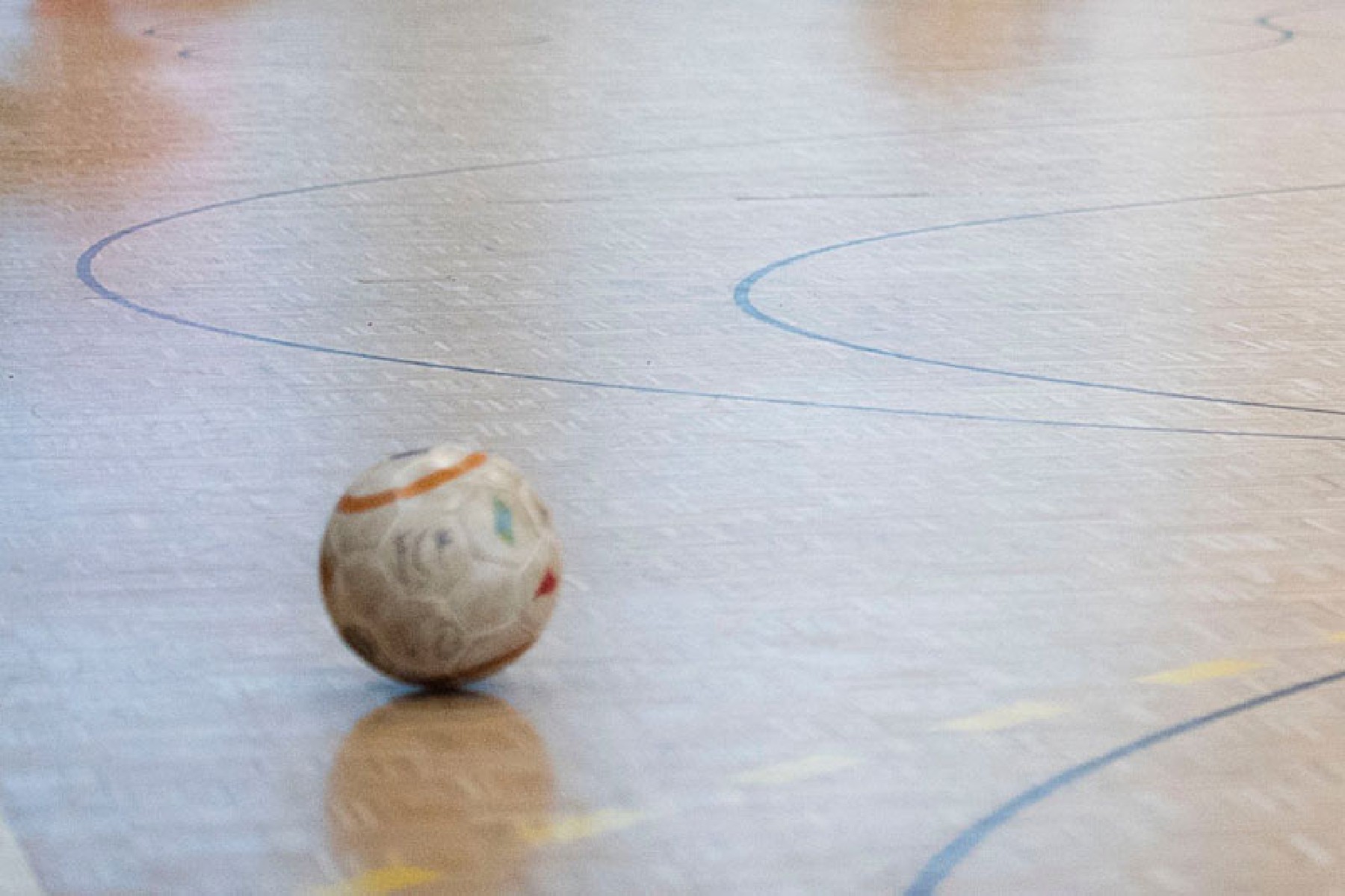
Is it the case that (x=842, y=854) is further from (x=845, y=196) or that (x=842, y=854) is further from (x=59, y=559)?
(x=845, y=196)

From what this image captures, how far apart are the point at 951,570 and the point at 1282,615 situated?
0.93 meters

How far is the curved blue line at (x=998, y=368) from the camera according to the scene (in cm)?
869

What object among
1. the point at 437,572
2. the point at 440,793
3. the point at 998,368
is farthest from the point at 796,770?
the point at 998,368

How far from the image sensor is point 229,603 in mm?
6402

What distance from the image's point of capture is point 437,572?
18.2 feet

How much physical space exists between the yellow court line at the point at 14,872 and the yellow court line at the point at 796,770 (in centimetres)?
148

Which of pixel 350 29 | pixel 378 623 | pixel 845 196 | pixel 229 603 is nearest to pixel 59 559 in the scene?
pixel 229 603

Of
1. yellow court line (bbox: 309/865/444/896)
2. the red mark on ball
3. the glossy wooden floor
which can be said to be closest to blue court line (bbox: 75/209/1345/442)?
the glossy wooden floor

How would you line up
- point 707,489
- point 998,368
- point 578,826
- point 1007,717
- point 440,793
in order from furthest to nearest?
point 998,368, point 707,489, point 1007,717, point 440,793, point 578,826

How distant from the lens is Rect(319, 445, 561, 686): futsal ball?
18.2 feet

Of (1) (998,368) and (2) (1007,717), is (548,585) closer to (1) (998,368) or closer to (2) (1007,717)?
(2) (1007,717)

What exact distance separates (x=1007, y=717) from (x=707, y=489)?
2172 millimetres

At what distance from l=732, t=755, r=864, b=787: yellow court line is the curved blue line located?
377 cm

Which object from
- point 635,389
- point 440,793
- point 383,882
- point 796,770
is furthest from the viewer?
point 635,389
